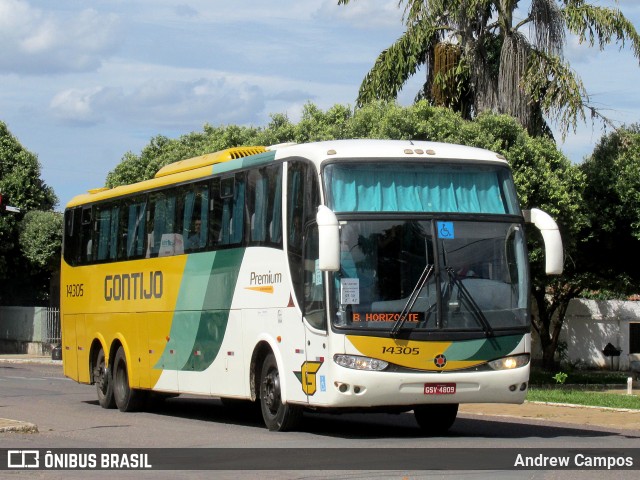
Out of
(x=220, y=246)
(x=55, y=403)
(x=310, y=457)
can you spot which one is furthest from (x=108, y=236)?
(x=310, y=457)

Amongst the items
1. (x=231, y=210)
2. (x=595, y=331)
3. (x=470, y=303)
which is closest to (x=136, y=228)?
(x=231, y=210)

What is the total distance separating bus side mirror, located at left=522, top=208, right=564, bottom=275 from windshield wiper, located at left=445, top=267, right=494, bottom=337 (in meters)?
0.95

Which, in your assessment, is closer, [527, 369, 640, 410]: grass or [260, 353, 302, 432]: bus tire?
[260, 353, 302, 432]: bus tire

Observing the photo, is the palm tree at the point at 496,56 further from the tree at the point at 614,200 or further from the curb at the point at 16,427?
the curb at the point at 16,427

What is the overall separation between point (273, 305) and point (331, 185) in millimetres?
2055

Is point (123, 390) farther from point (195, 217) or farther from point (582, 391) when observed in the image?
point (582, 391)

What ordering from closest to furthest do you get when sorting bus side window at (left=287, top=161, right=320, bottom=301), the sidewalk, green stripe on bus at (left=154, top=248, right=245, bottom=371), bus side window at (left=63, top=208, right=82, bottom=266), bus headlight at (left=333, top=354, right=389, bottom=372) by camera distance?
1. bus headlight at (left=333, top=354, right=389, bottom=372)
2. bus side window at (left=287, top=161, right=320, bottom=301)
3. green stripe on bus at (left=154, top=248, right=245, bottom=371)
4. the sidewalk
5. bus side window at (left=63, top=208, right=82, bottom=266)

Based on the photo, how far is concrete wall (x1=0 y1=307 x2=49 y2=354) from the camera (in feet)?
169

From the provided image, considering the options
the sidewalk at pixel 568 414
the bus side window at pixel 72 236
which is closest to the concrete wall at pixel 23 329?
the bus side window at pixel 72 236

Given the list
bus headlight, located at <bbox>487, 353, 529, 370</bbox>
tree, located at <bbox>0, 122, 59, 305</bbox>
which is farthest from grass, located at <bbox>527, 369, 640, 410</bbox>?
tree, located at <bbox>0, 122, 59, 305</bbox>

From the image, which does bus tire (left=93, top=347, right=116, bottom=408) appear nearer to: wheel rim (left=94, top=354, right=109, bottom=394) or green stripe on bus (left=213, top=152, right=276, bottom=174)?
wheel rim (left=94, top=354, right=109, bottom=394)

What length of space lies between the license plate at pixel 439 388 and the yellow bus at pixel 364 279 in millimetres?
15

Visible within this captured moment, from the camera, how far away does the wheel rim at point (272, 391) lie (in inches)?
638

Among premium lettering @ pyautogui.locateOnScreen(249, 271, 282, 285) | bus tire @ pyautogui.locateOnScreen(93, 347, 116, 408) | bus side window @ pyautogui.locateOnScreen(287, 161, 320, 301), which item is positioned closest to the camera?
bus side window @ pyautogui.locateOnScreen(287, 161, 320, 301)
